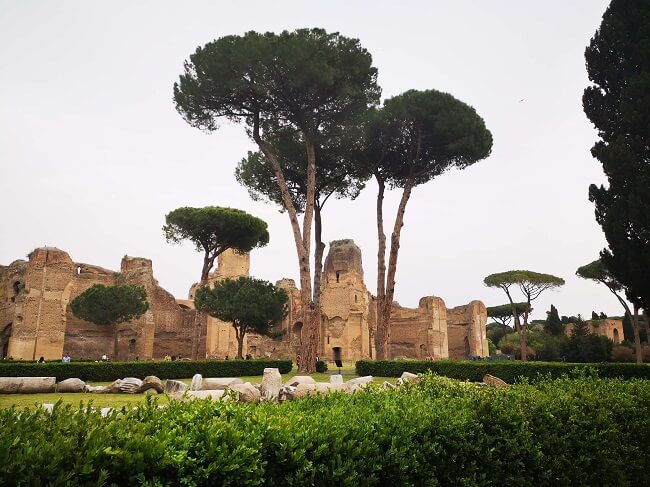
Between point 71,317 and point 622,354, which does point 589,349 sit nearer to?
point 622,354

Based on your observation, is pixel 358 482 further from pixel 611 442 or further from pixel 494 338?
pixel 494 338

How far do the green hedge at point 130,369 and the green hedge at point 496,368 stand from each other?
4.34 meters

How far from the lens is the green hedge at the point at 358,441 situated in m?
2.27

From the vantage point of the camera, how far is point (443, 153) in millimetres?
22500

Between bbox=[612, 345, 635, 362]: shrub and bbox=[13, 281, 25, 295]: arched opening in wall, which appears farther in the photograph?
bbox=[612, 345, 635, 362]: shrub

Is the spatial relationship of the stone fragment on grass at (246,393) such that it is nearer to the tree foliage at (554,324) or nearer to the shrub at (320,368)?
the shrub at (320,368)

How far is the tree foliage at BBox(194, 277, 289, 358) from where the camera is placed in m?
24.0

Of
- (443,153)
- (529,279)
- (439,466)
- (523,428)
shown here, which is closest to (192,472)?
(439,466)

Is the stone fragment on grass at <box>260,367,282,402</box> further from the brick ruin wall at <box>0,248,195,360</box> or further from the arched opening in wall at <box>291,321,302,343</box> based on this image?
the arched opening in wall at <box>291,321,302,343</box>

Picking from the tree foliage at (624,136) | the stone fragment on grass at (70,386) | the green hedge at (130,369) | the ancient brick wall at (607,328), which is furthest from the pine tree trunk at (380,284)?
the ancient brick wall at (607,328)

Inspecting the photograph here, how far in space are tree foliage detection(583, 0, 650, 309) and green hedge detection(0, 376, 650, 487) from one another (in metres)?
8.65

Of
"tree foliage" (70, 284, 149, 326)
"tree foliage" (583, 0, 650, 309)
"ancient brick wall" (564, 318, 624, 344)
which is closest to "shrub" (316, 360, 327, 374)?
"tree foliage" (583, 0, 650, 309)

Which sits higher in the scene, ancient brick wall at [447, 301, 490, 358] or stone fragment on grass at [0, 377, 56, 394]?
ancient brick wall at [447, 301, 490, 358]

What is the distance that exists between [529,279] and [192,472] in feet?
125
